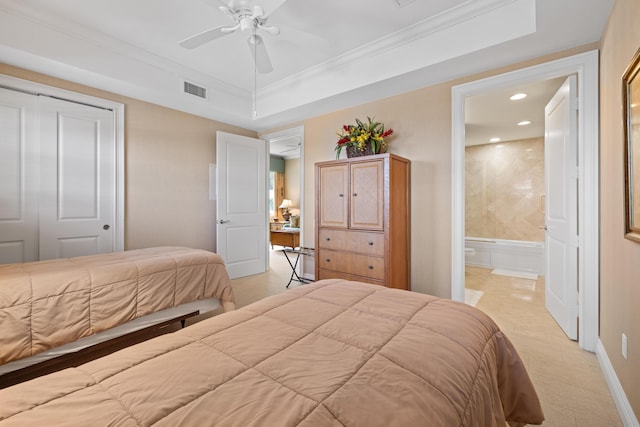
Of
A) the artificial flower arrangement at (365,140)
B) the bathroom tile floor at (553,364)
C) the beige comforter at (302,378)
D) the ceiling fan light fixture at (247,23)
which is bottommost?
the bathroom tile floor at (553,364)

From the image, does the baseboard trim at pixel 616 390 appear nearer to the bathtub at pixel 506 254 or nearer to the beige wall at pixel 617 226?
the beige wall at pixel 617 226

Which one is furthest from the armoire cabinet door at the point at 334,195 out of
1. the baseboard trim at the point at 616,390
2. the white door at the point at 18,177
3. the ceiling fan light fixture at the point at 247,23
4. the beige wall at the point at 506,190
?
the beige wall at the point at 506,190

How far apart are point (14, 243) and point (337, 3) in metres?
3.75

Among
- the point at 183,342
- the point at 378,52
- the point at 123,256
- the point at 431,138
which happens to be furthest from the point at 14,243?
the point at 431,138

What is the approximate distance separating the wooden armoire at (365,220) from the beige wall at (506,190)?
11.8 feet

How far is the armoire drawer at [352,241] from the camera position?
2932 millimetres

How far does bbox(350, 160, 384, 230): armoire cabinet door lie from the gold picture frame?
1.68 m

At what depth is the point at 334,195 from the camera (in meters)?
3.27

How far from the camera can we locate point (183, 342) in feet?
3.40

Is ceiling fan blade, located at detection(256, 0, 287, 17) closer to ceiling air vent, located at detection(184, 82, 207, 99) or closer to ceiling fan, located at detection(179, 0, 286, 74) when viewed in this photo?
ceiling fan, located at detection(179, 0, 286, 74)

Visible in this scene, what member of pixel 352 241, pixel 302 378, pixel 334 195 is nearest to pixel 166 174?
pixel 334 195

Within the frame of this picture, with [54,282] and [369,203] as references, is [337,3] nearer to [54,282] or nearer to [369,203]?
[369,203]

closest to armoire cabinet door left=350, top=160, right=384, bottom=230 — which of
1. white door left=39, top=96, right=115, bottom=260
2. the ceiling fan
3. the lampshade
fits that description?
the ceiling fan

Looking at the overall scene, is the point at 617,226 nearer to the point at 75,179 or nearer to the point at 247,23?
the point at 247,23
